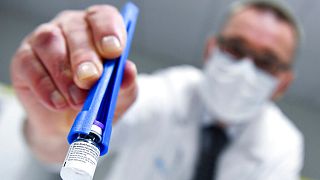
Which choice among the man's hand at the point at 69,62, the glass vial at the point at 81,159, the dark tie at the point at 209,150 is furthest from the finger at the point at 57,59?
the dark tie at the point at 209,150

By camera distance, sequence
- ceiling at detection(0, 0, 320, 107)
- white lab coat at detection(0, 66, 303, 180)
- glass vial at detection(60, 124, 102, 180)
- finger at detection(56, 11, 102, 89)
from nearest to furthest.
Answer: glass vial at detection(60, 124, 102, 180), finger at detection(56, 11, 102, 89), white lab coat at detection(0, 66, 303, 180), ceiling at detection(0, 0, 320, 107)

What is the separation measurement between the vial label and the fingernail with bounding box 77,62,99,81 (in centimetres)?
9

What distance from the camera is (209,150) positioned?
35.2 inches

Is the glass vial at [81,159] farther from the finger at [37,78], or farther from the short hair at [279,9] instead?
the short hair at [279,9]

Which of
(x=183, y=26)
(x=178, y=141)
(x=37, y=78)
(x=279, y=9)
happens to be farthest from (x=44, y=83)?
(x=183, y=26)

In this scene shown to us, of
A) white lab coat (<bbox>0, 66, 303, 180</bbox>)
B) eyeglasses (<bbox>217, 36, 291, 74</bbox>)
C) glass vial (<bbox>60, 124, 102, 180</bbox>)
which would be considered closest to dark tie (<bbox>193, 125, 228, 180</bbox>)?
white lab coat (<bbox>0, 66, 303, 180</bbox>)

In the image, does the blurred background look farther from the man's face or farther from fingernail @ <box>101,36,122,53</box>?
fingernail @ <box>101,36,122,53</box>

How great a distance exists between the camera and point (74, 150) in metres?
0.21

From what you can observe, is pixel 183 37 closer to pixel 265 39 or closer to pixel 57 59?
pixel 265 39

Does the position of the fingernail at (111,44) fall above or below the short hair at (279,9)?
above

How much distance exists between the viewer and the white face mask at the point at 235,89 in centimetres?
89

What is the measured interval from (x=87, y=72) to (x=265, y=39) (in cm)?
78

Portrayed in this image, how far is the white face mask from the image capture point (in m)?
0.89

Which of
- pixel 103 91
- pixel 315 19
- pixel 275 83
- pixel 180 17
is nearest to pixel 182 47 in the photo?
pixel 180 17
